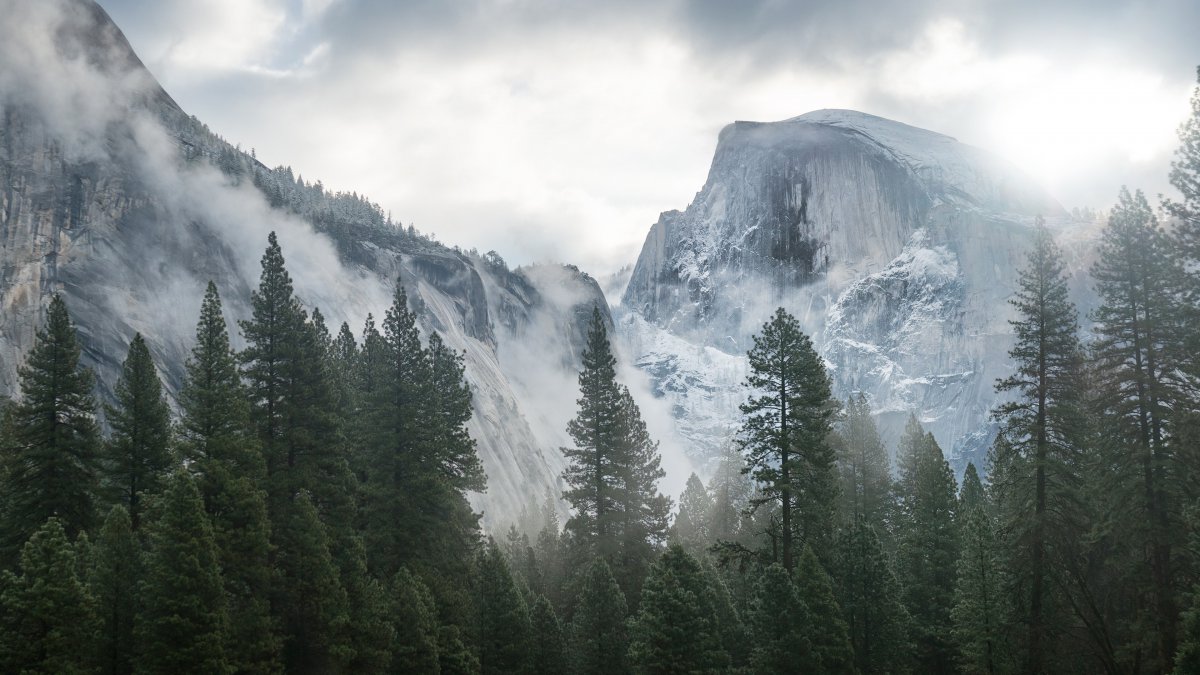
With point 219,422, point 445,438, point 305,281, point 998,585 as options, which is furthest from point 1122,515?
point 305,281

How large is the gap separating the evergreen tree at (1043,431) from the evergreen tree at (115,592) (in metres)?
25.4

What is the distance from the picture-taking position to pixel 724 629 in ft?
102

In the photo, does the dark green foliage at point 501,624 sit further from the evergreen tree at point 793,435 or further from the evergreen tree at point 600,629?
the evergreen tree at point 793,435

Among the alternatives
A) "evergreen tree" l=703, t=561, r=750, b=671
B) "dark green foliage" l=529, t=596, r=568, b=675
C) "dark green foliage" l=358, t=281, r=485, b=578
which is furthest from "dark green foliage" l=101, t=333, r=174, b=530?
"evergreen tree" l=703, t=561, r=750, b=671

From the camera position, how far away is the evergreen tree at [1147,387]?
23688mm

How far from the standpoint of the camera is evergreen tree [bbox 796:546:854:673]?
2717 centimetres

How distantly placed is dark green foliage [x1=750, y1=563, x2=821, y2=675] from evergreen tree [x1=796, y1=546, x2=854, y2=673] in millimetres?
305

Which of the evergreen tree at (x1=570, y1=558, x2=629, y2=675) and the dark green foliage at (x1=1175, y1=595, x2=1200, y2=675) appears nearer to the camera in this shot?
the dark green foliage at (x1=1175, y1=595, x2=1200, y2=675)

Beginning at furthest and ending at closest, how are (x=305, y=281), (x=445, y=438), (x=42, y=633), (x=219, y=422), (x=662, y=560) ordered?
(x=305, y=281) < (x=445, y=438) < (x=662, y=560) < (x=219, y=422) < (x=42, y=633)

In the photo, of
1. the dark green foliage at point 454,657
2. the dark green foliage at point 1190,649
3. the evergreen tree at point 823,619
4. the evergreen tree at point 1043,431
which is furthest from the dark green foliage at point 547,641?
the dark green foliage at point 1190,649

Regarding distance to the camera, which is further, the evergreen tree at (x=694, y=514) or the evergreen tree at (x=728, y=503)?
the evergreen tree at (x=694, y=514)

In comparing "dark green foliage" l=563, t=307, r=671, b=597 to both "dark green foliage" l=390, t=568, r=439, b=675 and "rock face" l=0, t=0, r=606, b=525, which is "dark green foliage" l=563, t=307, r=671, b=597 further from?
"rock face" l=0, t=0, r=606, b=525

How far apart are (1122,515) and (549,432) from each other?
130852 millimetres

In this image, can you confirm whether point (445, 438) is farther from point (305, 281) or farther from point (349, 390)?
point (305, 281)
